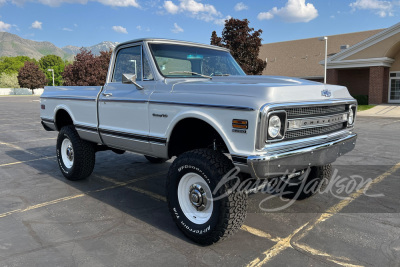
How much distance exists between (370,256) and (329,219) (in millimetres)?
865

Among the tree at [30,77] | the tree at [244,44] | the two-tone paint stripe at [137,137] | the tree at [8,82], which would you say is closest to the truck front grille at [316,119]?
the two-tone paint stripe at [137,137]

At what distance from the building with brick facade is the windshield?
898 inches

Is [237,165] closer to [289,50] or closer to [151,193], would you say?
[151,193]

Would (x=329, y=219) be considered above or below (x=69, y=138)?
below

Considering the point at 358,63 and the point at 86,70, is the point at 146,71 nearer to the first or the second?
the point at 358,63

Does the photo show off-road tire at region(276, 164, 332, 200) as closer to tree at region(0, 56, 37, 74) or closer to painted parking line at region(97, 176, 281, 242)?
painted parking line at region(97, 176, 281, 242)

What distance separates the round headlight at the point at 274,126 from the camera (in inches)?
116

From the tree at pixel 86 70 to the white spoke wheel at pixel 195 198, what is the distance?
29544mm

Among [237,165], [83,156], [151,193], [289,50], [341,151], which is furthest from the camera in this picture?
[289,50]

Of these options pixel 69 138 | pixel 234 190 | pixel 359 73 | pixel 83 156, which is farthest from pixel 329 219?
pixel 359 73

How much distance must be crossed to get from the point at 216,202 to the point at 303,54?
107ft

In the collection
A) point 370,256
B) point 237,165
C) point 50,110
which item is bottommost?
point 370,256

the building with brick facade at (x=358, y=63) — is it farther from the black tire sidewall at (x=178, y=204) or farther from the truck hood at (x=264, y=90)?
the black tire sidewall at (x=178, y=204)

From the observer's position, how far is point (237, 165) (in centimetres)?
300
